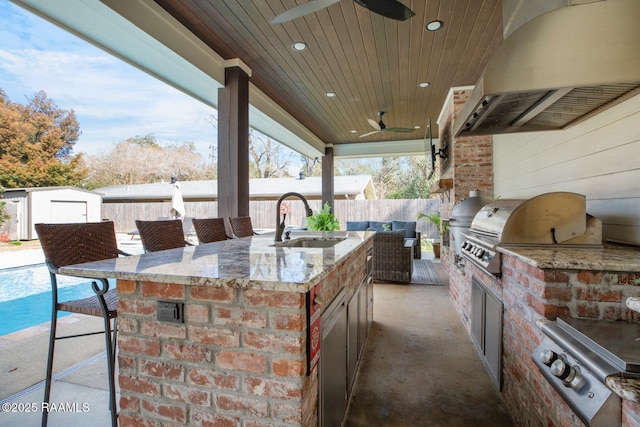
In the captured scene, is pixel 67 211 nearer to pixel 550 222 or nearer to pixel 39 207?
pixel 39 207

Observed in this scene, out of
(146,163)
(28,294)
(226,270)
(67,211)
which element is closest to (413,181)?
(146,163)

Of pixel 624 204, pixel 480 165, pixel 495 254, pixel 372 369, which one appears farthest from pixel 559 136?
pixel 372 369

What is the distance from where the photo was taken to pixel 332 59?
12.0 feet

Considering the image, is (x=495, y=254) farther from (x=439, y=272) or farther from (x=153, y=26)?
(x=439, y=272)

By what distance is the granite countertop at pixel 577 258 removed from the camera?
119cm

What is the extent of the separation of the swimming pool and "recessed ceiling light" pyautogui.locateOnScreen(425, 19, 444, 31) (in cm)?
524

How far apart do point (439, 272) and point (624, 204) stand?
13.6ft

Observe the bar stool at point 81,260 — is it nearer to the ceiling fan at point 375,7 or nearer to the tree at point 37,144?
the ceiling fan at point 375,7

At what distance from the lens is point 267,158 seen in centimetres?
1661

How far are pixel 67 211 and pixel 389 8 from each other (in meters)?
11.4

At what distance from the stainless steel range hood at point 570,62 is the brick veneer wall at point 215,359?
5.33 feet

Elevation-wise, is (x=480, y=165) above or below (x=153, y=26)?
below

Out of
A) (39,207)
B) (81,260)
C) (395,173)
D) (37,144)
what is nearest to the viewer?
(81,260)

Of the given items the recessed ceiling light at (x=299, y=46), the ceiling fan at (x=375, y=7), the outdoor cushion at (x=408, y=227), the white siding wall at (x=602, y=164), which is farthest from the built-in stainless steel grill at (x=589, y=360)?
the outdoor cushion at (x=408, y=227)
